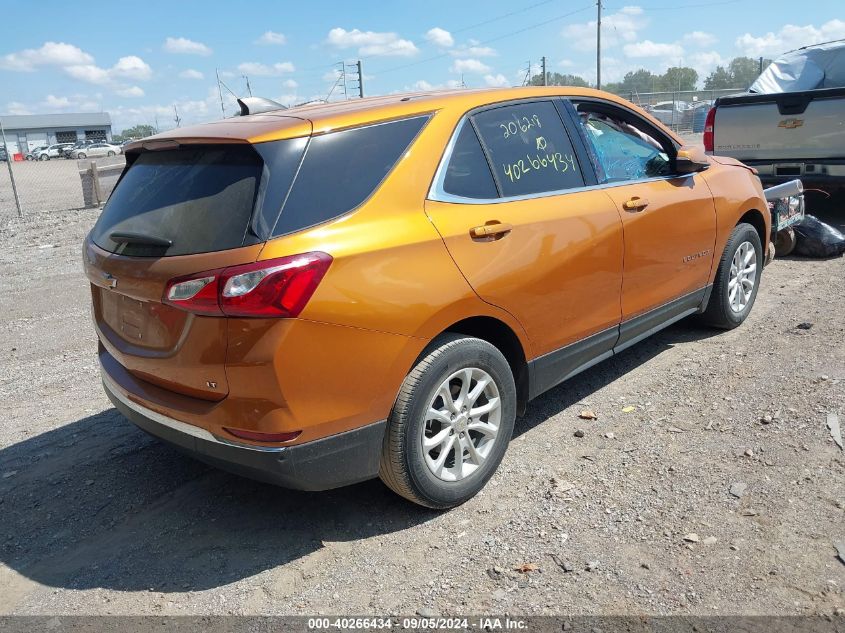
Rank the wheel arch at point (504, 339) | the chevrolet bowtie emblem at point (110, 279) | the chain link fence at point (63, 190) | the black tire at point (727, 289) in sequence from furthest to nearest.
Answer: the chain link fence at point (63, 190) < the black tire at point (727, 289) < the wheel arch at point (504, 339) < the chevrolet bowtie emblem at point (110, 279)

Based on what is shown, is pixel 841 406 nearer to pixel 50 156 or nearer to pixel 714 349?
pixel 714 349

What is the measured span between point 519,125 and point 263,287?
6.04 ft

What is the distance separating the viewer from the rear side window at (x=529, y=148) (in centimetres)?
357

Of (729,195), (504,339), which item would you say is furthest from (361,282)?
(729,195)

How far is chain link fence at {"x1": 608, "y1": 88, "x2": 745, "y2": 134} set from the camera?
31.7 metres

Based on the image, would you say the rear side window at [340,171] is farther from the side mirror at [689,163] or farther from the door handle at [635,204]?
the side mirror at [689,163]

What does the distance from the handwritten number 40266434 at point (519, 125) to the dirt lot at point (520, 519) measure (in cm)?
169

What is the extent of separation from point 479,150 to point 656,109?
1321 inches

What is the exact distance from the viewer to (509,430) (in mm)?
3529

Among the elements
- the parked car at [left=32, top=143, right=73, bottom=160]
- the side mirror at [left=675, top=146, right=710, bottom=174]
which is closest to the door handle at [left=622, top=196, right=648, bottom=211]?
the side mirror at [left=675, top=146, right=710, bottom=174]

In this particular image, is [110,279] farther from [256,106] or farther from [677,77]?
[677,77]

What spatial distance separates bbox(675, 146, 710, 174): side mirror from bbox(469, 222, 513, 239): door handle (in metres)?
1.85

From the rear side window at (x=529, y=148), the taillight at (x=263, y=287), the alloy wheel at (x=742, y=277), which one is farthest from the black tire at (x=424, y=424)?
→ the alloy wheel at (x=742, y=277)

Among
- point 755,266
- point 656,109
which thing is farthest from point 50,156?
point 755,266
